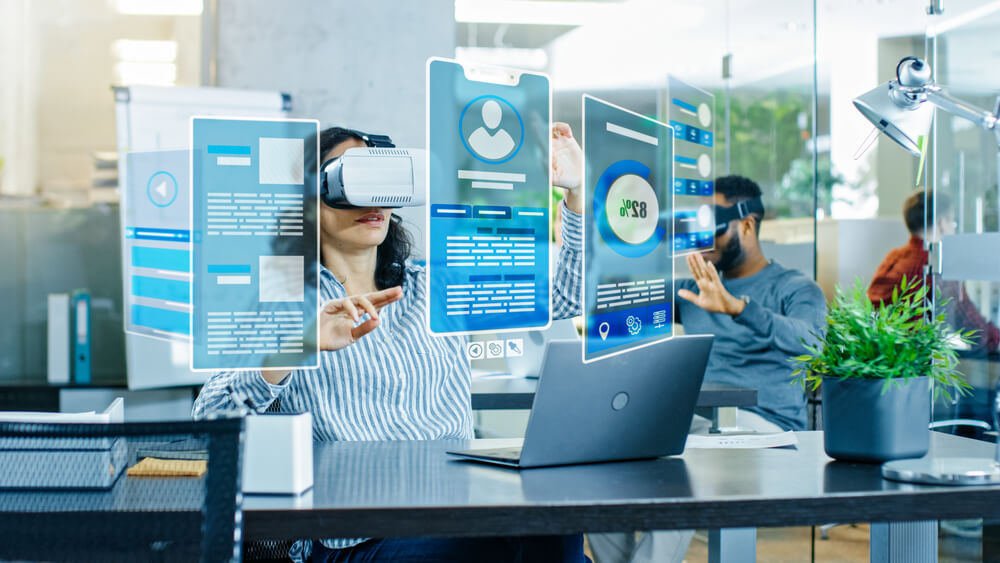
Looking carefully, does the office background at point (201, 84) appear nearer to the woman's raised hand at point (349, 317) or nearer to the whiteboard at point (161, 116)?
the whiteboard at point (161, 116)

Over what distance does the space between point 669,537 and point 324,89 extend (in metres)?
2.06

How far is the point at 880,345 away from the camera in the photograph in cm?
146

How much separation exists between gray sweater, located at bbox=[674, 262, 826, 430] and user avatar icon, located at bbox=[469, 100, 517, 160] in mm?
1876

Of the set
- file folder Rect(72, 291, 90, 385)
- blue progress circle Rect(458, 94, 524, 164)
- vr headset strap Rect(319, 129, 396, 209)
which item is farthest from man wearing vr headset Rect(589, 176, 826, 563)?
file folder Rect(72, 291, 90, 385)

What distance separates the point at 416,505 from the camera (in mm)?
1151

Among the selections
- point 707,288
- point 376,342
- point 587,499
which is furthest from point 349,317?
point 707,288

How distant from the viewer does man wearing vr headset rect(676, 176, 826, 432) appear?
131 inches

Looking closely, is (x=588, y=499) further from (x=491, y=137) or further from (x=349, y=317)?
(x=491, y=137)

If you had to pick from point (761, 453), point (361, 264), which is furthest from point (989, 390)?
point (361, 264)

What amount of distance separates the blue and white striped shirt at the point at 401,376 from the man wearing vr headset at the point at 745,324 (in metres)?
1.55

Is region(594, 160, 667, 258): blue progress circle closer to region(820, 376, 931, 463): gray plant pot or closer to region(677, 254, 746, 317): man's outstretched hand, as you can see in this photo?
region(820, 376, 931, 463): gray plant pot

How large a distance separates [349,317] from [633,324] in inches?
20.8

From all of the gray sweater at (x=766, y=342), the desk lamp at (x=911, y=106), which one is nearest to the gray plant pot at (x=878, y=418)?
the desk lamp at (x=911, y=106)

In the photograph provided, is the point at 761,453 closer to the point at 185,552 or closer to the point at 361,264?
the point at 361,264
